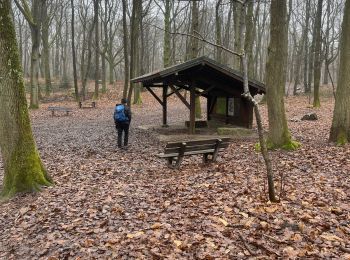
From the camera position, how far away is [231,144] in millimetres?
12266

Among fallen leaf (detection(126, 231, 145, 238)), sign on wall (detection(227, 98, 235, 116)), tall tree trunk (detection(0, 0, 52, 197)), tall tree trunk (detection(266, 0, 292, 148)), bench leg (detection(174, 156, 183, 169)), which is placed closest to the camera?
fallen leaf (detection(126, 231, 145, 238))

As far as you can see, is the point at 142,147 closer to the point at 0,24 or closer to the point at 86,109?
the point at 0,24

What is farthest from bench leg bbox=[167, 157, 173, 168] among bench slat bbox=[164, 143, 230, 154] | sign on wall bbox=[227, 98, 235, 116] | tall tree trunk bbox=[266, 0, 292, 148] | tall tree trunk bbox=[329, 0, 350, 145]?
sign on wall bbox=[227, 98, 235, 116]

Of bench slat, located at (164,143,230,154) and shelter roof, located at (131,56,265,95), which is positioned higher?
shelter roof, located at (131,56,265,95)

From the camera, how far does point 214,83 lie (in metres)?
14.4

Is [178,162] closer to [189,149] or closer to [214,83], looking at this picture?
[189,149]

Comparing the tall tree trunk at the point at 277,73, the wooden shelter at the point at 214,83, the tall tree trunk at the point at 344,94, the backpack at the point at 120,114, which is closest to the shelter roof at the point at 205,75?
the wooden shelter at the point at 214,83

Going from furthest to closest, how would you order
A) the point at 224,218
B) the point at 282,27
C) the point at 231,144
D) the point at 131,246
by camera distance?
the point at 231,144 → the point at 282,27 → the point at 224,218 → the point at 131,246

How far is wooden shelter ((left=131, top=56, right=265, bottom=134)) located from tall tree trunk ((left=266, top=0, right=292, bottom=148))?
11.3 feet

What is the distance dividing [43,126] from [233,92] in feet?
34.2

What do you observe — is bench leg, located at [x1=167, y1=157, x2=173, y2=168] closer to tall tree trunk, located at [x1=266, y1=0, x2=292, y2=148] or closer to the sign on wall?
tall tree trunk, located at [x1=266, y1=0, x2=292, y2=148]

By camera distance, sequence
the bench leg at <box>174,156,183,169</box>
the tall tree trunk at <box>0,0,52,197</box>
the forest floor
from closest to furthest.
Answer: the forest floor → the tall tree trunk at <box>0,0,52,197</box> → the bench leg at <box>174,156,183,169</box>

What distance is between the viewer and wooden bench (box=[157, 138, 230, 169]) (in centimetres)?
858

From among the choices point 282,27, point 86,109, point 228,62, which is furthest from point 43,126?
point 228,62
